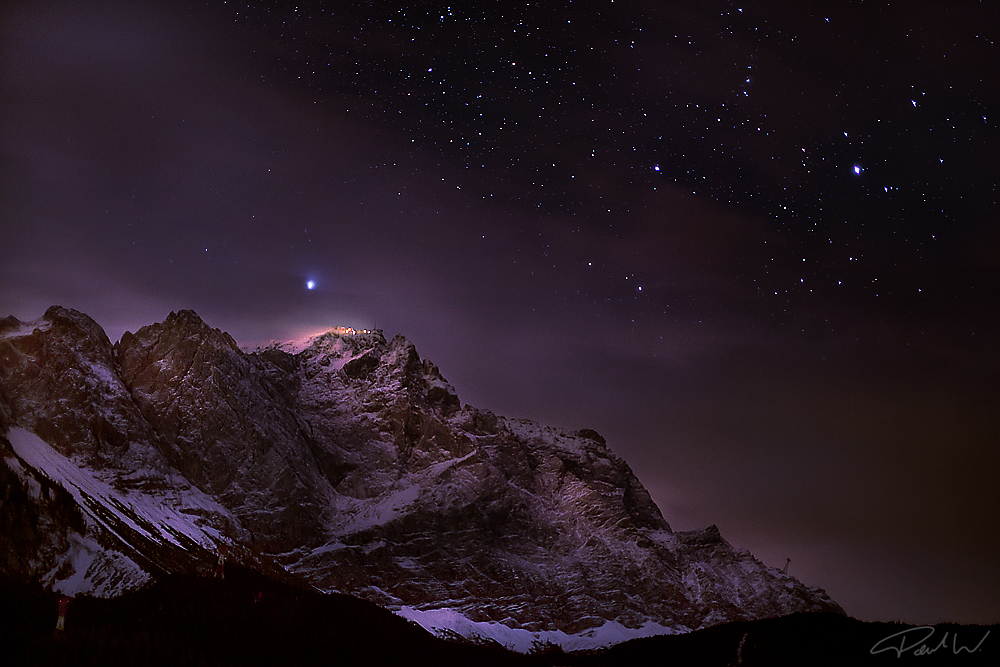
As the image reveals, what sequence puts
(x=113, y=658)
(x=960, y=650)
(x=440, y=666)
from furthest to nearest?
(x=440, y=666)
(x=113, y=658)
(x=960, y=650)

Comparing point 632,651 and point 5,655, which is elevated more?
point 632,651

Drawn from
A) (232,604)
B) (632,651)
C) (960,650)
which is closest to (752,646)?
(960,650)

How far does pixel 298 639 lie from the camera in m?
157

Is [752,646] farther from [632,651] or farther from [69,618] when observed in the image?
[69,618]

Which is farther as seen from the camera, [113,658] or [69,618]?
[69,618]

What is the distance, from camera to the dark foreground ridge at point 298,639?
87.1 m

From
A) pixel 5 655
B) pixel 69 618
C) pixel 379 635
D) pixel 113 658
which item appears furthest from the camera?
pixel 379 635

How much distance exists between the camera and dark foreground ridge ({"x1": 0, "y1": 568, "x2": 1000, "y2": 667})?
87062 mm

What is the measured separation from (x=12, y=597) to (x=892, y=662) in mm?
121853

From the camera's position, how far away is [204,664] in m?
111

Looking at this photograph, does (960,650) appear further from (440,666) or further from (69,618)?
(440,666)

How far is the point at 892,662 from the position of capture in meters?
82.4

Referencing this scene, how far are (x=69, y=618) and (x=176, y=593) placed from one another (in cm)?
4138

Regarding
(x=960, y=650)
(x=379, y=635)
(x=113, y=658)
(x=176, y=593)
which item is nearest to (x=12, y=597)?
(x=176, y=593)
